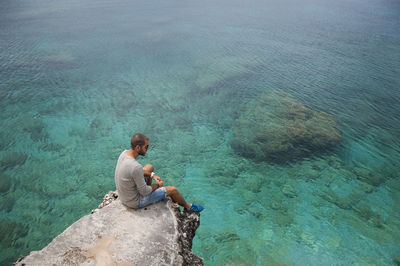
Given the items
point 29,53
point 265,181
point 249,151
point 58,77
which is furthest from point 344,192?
point 29,53

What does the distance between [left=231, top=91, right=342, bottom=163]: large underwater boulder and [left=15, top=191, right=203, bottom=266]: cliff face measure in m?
7.34

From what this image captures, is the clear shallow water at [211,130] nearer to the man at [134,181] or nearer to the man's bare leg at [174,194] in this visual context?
the man's bare leg at [174,194]

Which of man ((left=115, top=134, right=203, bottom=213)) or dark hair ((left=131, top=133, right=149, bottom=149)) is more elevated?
dark hair ((left=131, top=133, right=149, bottom=149))

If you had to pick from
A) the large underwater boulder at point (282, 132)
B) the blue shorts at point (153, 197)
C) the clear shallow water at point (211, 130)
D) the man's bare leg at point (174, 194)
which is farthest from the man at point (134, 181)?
the large underwater boulder at point (282, 132)

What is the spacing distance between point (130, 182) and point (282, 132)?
967 centimetres

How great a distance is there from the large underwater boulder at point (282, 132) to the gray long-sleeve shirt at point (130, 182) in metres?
7.52

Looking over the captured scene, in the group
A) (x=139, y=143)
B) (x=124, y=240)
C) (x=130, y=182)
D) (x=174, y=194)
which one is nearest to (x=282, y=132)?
(x=174, y=194)

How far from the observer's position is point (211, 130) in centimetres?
1330

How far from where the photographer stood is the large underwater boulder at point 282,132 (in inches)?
468

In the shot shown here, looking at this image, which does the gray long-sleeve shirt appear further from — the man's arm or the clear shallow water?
the clear shallow water

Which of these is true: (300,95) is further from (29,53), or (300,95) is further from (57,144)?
(29,53)

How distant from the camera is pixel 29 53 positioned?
21.1 metres

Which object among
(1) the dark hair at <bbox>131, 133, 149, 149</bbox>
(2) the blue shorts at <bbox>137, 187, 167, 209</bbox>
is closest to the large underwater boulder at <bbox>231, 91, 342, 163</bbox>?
(2) the blue shorts at <bbox>137, 187, 167, 209</bbox>

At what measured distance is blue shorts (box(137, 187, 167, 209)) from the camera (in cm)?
518
